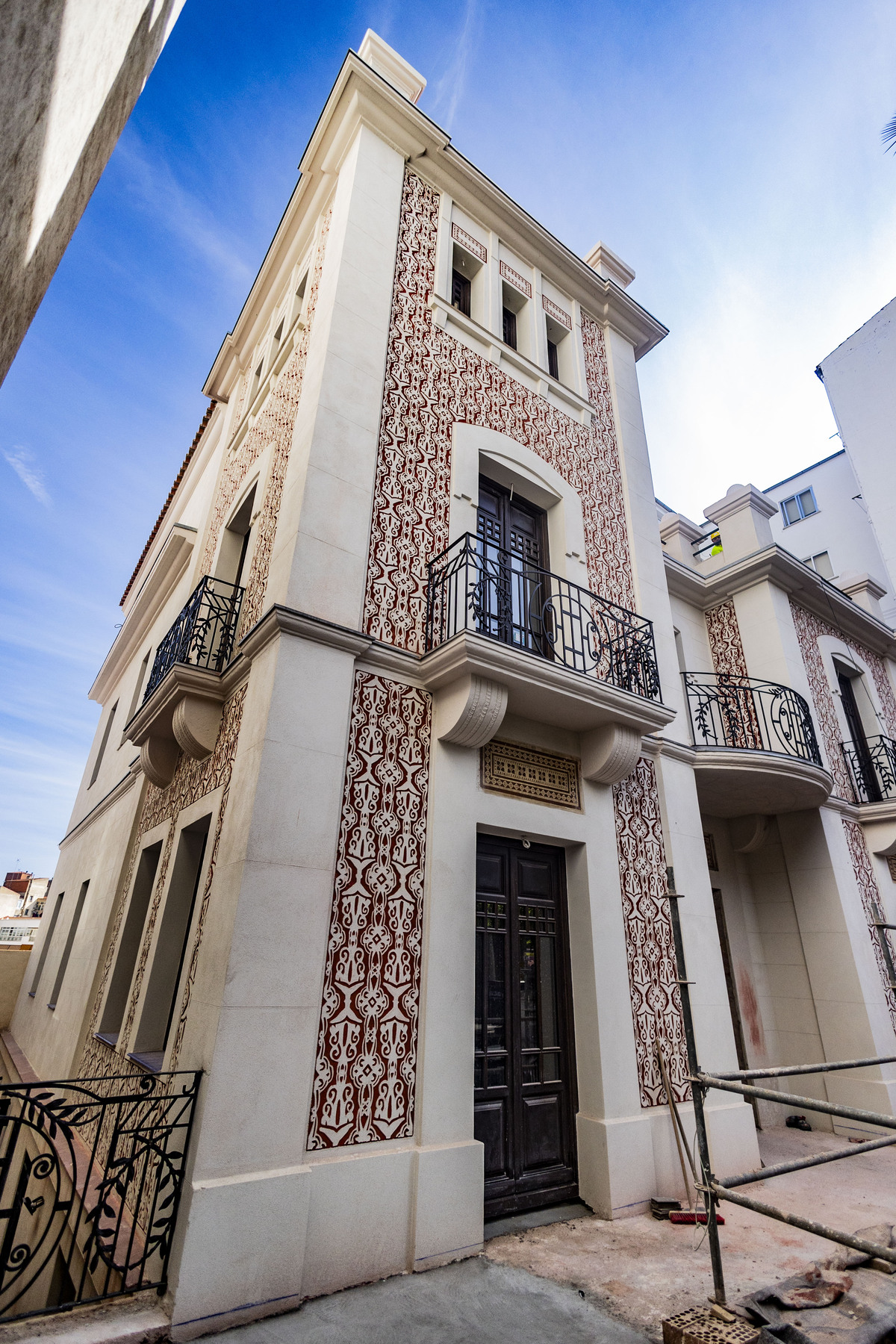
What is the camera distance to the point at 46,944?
12125mm

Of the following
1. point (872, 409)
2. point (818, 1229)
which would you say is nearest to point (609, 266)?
point (872, 409)

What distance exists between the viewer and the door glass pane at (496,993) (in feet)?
A: 15.7

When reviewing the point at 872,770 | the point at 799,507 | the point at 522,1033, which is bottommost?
the point at 522,1033

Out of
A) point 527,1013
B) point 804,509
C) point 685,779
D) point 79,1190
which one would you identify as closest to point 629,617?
point 685,779

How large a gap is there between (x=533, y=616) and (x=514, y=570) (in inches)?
29.2

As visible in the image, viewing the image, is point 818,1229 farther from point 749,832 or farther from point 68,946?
point 68,946

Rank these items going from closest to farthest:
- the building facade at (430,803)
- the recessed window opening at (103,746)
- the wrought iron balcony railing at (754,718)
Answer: the building facade at (430,803) < the wrought iron balcony railing at (754,718) < the recessed window opening at (103,746)

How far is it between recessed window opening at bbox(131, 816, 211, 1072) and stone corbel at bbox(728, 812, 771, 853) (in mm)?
7191

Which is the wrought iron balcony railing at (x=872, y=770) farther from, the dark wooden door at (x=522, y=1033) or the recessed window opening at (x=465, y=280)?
the recessed window opening at (x=465, y=280)

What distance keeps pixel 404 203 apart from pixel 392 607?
5141mm

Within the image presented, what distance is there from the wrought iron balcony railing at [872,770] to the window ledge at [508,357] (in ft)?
22.1

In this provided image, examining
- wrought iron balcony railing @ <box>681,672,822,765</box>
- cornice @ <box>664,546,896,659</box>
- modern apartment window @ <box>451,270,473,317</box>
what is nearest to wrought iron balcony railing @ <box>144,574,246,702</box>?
modern apartment window @ <box>451,270,473,317</box>

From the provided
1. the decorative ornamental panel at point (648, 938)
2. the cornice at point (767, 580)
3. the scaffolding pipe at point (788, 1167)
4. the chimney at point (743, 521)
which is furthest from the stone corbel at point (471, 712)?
the chimney at point (743, 521)

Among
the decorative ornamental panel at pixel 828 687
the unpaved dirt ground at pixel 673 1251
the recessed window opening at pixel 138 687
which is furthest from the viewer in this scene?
the recessed window opening at pixel 138 687
